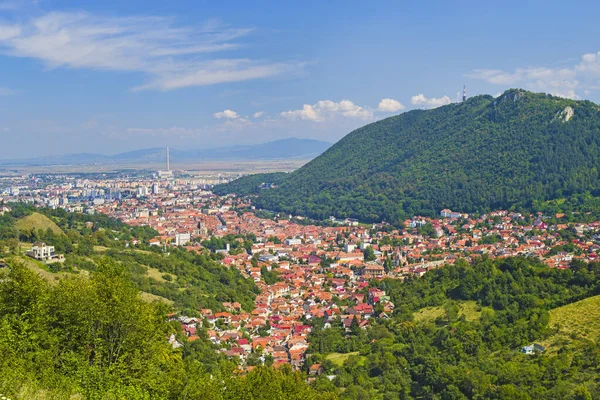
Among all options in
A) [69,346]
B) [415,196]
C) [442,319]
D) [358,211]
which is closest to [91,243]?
[442,319]

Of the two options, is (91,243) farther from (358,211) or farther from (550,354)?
(358,211)

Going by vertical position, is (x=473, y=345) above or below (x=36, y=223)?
below

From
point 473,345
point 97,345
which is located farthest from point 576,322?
point 97,345

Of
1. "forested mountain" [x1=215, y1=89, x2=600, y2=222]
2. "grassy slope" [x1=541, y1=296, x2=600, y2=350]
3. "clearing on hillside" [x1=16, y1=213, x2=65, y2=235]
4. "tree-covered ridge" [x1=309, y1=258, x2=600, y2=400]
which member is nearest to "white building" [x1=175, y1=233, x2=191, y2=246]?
"clearing on hillside" [x1=16, y1=213, x2=65, y2=235]

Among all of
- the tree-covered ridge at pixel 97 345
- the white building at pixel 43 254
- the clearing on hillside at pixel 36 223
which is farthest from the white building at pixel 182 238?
the tree-covered ridge at pixel 97 345

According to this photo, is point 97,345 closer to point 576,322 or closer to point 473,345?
point 473,345

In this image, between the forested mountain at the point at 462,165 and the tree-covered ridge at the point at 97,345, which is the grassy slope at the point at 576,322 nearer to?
the tree-covered ridge at the point at 97,345
